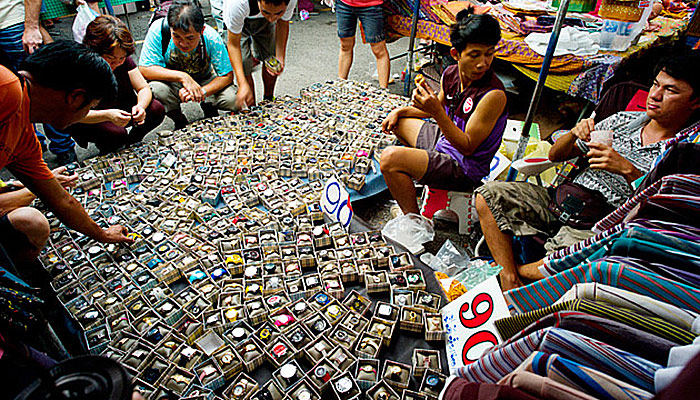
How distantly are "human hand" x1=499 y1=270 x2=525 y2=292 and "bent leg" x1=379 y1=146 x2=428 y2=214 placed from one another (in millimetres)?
708

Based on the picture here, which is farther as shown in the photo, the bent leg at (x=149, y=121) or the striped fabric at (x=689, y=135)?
the bent leg at (x=149, y=121)

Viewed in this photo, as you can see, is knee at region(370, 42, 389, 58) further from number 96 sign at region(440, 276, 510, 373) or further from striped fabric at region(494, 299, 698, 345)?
striped fabric at region(494, 299, 698, 345)

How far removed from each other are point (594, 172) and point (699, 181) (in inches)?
39.2

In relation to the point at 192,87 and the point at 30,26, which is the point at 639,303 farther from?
the point at 30,26

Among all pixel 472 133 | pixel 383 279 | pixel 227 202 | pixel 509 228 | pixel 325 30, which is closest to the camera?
pixel 383 279

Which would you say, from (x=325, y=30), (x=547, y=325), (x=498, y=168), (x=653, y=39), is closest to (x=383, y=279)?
(x=547, y=325)

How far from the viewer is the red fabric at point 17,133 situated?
4.11ft

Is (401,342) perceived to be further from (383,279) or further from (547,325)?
(547,325)

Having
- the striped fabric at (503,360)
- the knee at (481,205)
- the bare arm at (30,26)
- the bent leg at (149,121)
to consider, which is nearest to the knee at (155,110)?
the bent leg at (149,121)

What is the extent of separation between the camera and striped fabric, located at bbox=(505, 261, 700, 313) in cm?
84

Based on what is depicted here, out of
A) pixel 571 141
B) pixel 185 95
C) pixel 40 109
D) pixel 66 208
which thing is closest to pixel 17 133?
pixel 40 109

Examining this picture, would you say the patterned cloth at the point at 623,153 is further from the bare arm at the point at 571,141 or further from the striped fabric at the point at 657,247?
the striped fabric at the point at 657,247

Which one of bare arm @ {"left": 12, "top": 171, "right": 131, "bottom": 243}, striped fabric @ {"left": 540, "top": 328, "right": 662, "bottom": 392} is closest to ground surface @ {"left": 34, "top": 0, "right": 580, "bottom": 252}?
bare arm @ {"left": 12, "top": 171, "right": 131, "bottom": 243}

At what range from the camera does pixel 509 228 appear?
6.09 feet
